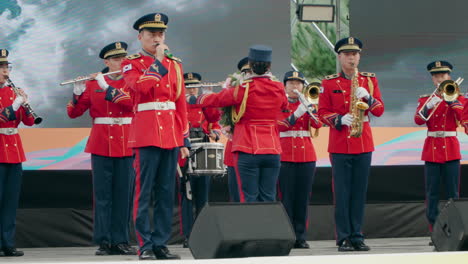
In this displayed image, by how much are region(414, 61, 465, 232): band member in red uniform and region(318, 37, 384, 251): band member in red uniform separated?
4.52ft

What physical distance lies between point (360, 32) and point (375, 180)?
5.83ft

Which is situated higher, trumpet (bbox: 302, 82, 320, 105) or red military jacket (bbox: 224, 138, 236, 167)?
trumpet (bbox: 302, 82, 320, 105)

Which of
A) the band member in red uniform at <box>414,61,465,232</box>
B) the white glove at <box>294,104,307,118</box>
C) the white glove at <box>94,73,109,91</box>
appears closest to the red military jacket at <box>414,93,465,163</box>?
the band member in red uniform at <box>414,61,465,232</box>

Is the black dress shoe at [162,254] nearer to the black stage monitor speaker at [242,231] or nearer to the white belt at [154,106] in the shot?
the black stage monitor speaker at [242,231]

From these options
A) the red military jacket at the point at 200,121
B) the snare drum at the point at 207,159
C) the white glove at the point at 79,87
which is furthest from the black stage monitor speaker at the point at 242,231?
the red military jacket at the point at 200,121

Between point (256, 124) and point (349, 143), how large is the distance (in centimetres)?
109

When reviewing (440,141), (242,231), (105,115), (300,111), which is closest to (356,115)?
(300,111)

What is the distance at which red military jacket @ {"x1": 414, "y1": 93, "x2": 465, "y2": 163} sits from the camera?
8492 millimetres

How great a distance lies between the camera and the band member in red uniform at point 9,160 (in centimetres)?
745

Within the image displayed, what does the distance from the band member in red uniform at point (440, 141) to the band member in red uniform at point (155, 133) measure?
138 inches

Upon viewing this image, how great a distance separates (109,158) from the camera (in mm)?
7277

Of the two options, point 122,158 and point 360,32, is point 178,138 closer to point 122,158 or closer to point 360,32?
point 122,158

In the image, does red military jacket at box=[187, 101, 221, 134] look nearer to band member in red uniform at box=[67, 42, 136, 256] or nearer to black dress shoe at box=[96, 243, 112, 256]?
band member in red uniform at box=[67, 42, 136, 256]

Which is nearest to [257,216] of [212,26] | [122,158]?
[122,158]
